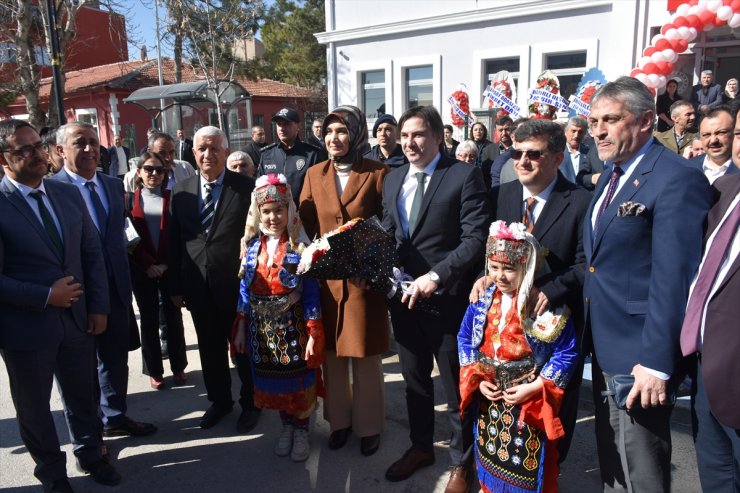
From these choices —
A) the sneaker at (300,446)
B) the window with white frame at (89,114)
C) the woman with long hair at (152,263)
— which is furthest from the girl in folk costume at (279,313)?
the window with white frame at (89,114)

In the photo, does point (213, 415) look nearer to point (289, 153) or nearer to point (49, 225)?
point (49, 225)

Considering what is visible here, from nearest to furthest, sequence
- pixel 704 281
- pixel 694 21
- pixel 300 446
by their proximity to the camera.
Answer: pixel 704 281 < pixel 300 446 < pixel 694 21

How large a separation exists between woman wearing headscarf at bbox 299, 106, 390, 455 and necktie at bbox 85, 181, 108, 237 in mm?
1308

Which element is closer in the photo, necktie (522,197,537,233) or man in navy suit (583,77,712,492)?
man in navy suit (583,77,712,492)

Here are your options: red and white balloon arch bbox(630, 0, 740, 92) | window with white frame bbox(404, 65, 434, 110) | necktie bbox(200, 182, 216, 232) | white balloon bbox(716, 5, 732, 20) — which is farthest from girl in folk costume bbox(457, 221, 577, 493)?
window with white frame bbox(404, 65, 434, 110)

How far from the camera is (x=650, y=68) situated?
8836mm

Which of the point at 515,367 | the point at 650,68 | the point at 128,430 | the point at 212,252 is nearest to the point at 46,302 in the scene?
the point at 212,252

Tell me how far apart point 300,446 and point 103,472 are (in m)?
1.18

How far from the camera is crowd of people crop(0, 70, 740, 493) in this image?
206cm

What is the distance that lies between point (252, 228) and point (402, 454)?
1.74 metres

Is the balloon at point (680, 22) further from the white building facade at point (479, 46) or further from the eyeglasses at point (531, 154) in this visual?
the eyeglasses at point (531, 154)

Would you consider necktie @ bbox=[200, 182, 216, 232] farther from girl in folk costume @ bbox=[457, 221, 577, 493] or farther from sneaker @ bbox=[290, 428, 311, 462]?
girl in folk costume @ bbox=[457, 221, 577, 493]

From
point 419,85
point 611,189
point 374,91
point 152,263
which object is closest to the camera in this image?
point 611,189

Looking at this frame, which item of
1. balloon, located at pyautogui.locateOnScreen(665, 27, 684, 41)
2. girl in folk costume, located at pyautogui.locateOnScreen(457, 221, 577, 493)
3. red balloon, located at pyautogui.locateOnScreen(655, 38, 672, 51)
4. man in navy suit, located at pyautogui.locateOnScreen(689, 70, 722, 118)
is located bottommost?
girl in folk costume, located at pyautogui.locateOnScreen(457, 221, 577, 493)
